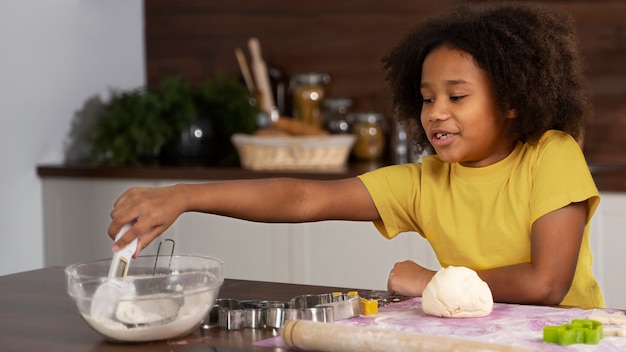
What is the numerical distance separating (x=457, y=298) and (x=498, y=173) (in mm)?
443

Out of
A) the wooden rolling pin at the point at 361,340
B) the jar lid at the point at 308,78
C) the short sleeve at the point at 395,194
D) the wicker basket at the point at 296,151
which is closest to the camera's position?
the wooden rolling pin at the point at 361,340

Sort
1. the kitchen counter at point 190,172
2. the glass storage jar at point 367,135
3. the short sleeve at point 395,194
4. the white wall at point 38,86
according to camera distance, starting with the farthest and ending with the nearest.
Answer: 1. the glass storage jar at point 367,135
2. the white wall at point 38,86
3. the kitchen counter at point 190,172
4. the short sleeve at point 395,194

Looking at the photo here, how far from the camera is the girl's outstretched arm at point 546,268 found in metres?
1.51

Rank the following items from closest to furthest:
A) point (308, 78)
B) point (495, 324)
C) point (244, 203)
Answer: point (495, 324) → point (244, 203) → point (308, 78)

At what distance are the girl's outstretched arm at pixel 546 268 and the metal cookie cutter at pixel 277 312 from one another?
0.29 meters

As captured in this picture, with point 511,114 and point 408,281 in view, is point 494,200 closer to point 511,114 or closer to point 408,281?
point 511,114

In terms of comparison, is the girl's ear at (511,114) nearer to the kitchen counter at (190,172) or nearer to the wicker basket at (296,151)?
the kitchen counter at (190,172)

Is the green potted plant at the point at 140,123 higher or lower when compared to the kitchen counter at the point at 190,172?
higher

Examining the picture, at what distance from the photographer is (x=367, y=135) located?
3.29 m

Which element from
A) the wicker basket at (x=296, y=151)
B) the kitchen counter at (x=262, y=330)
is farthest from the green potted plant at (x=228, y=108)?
the kitchen counter at (x=262, y=330)

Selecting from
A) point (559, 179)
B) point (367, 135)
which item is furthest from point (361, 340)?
point (367, 135)

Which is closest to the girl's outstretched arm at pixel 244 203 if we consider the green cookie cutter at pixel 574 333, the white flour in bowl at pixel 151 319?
the white flour in bowl at pixel 151 319

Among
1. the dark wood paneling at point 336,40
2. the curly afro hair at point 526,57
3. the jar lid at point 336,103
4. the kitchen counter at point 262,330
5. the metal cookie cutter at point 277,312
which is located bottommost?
the kitchen counter at point 262,330

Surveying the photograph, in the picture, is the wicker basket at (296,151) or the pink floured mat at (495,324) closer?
the pink floured mat at (495,324)
